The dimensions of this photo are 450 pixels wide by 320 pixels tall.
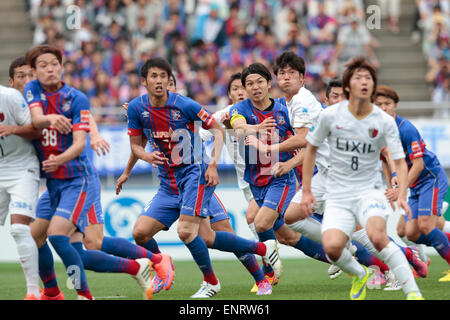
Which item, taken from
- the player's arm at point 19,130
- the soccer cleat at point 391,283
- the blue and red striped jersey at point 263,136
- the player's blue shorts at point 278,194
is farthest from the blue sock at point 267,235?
the player's arm at point 19,130

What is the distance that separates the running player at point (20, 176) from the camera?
698 centimetres

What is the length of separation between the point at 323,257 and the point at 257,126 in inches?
68.1

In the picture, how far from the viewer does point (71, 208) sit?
7051 mm

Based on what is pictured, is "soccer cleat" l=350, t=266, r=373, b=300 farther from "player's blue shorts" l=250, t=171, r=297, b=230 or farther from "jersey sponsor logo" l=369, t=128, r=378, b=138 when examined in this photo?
"player's blue shorts" l=250, t=171, r=297, b=230

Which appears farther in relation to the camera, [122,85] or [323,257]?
[122,85]

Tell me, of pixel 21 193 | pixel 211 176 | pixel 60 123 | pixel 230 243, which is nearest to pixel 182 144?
pixel 211 176

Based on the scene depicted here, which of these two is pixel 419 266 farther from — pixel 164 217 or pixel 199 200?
pixel 164 217

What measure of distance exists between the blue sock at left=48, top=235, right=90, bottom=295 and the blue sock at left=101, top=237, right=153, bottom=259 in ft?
3.83

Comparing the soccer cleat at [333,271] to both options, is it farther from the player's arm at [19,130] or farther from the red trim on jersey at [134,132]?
the player's arm at [19,130]

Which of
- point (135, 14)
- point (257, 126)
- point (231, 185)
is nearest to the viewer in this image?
point (257, 126)

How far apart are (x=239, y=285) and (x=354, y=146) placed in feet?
11.5

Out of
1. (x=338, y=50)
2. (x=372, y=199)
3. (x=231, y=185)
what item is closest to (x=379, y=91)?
(x=372, y=199)

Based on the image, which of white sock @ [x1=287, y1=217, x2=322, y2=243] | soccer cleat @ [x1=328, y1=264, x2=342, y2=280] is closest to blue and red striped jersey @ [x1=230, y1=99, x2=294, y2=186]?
white sock @ [x1=287, y1=217, x2=322, y2=243]
